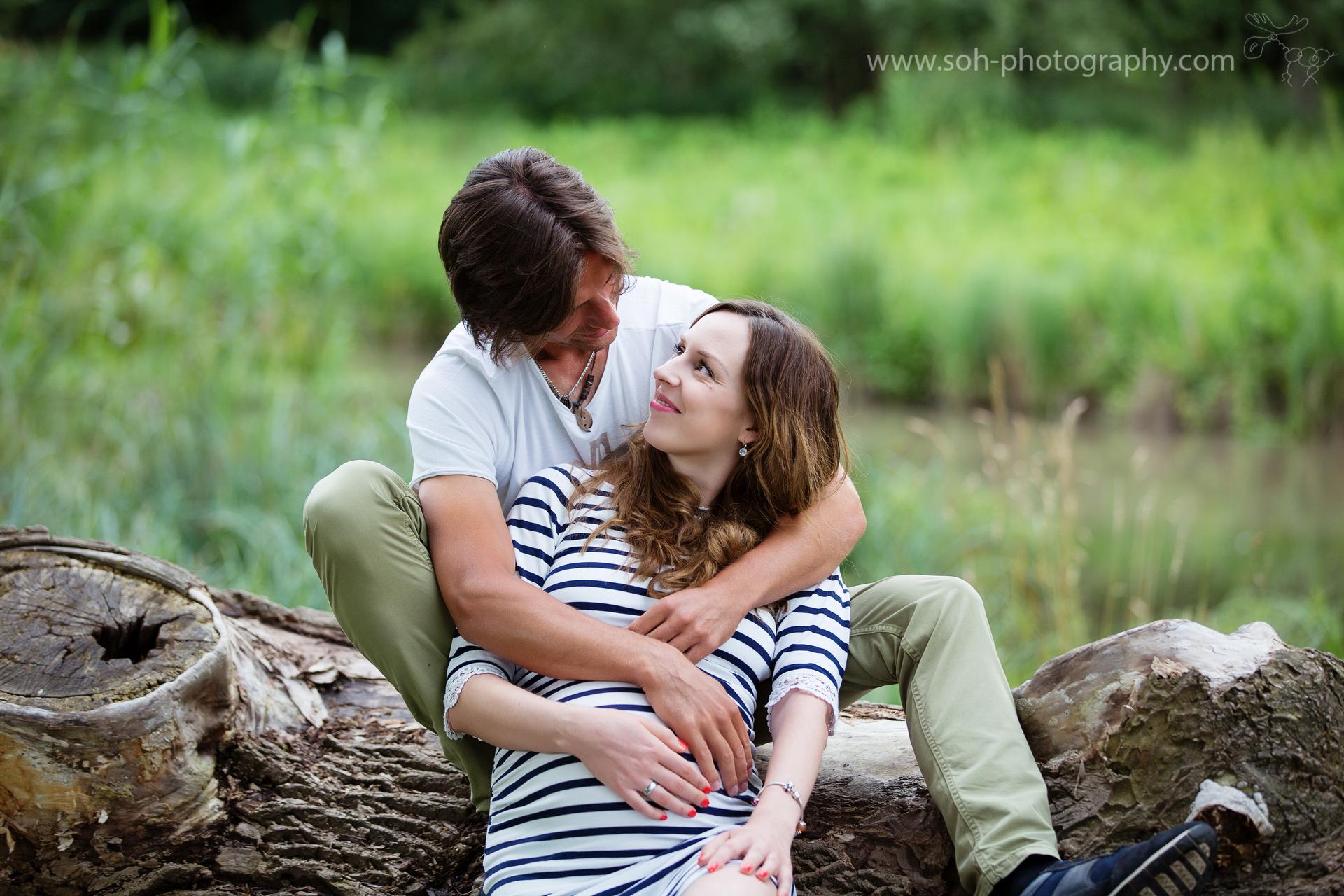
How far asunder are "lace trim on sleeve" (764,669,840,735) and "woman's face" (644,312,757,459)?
407 mm

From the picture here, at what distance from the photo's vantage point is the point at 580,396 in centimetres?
226

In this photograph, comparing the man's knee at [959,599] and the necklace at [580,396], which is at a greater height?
the necklace at [580,396]

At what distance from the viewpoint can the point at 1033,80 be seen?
14.9 metres

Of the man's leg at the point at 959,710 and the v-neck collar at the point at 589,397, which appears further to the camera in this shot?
the v-neck collar at the point at 589,397

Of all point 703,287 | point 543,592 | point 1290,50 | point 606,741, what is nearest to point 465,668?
point 543,592

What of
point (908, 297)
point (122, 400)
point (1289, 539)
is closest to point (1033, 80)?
point (908, 297)

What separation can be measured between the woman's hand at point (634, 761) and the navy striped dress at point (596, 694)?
3cm

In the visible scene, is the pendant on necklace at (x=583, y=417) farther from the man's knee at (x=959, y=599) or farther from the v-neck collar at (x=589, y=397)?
the man's knee at (x=959, y=599)

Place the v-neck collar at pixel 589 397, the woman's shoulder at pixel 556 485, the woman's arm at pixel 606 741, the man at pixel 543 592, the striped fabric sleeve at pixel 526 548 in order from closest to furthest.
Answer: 1. the woman's arm at pixel 606 741
2. the man at pixel 543 592
3. the striped fabric sleeve at pixel 526 548
4. the woman's shoulder at pixel 556 485
5. the v-neck collar at pixel 589 397

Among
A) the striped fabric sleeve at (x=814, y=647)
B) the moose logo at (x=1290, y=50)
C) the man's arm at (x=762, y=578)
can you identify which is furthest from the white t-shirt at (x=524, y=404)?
the moose logo at (x=1290, y=50)

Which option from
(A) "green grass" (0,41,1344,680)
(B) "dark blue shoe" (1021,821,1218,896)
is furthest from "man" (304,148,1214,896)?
(A) "green grass" (0,41,1344,680)

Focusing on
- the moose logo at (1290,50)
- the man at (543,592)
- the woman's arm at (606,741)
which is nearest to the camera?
the woman's arm at (606,741)

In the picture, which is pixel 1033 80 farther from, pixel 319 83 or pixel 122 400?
pixel 122 400

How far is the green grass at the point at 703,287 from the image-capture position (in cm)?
428
